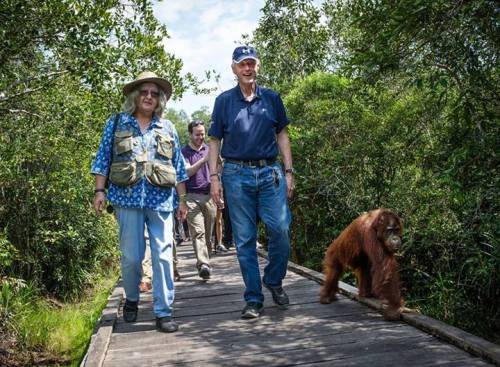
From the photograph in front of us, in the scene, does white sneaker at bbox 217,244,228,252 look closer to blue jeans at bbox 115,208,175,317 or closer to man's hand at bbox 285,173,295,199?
man's hand at bbox 285,173,295,199

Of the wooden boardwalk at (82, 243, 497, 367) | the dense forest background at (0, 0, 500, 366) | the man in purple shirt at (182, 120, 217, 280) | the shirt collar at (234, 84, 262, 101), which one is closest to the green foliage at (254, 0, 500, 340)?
the dense forest background at (0, 0, 500, 366)

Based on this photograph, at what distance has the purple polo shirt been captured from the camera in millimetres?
8102

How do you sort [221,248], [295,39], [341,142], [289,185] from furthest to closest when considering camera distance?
[295,39], [221,248], [341,142], [289,185]

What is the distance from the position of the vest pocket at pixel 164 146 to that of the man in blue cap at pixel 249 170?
1.28 feet

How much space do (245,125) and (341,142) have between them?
17.2ft

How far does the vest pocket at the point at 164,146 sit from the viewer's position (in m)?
4.83

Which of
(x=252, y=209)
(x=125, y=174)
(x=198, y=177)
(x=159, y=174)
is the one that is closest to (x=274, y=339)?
(x=252, y=209)

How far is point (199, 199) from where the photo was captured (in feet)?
26.5

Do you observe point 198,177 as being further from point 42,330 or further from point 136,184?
point 136,184

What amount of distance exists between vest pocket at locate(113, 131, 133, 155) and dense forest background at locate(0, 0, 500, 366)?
2.16 m

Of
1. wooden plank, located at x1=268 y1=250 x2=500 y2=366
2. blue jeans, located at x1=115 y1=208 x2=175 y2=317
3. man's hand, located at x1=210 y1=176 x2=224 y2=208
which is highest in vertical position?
man's hand, located at x1=210 y1=176 x2=224 y2=208

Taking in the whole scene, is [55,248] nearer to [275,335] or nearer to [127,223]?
[127,223]

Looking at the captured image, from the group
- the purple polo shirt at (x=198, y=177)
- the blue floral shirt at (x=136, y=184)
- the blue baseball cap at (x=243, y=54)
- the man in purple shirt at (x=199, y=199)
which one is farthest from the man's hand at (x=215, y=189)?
the purple polo shirt at (x=198, y=177)

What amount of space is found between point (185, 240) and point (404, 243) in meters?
8.65
